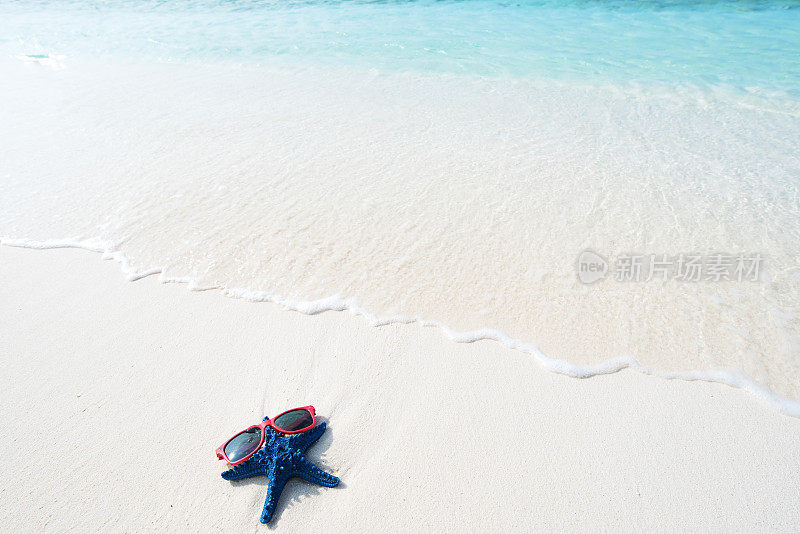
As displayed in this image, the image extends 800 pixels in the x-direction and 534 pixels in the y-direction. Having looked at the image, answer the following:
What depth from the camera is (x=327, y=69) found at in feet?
28.1

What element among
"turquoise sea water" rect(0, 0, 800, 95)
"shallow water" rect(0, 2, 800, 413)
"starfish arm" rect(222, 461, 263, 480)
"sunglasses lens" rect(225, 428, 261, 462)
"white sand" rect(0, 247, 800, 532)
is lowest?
"white sand" rect(0, 247, 800, 532)

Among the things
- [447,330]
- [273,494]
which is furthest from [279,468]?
[447,330]

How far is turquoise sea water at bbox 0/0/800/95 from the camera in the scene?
8180mm

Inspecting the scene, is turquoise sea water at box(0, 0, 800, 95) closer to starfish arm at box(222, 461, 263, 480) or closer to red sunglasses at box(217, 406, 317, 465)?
red sunglasses at box(217, 406, 317, 465)

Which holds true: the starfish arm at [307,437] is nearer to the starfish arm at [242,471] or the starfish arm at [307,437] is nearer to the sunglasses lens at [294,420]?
the sunglasses lens at [294,420]

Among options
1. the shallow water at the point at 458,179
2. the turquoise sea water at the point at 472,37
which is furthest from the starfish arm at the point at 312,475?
the turquoise sea water at the point at 472,37

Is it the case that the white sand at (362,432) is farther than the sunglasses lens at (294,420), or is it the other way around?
the sunglasses lens at (294,420)

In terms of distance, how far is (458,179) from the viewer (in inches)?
192

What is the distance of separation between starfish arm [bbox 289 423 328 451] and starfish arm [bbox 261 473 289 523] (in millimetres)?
169

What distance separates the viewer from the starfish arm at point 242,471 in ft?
7.22

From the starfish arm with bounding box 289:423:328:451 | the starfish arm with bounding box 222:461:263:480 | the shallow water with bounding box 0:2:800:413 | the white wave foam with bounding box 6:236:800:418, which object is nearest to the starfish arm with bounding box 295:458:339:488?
the starfish arm with bounding box 289:423:328:451

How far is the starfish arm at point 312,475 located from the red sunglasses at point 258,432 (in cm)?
19

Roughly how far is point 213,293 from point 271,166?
2241 millimetres

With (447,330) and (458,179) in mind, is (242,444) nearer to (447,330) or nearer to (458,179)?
(447,330)
